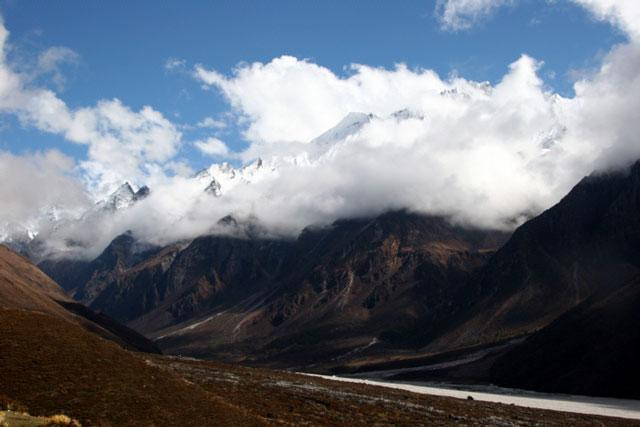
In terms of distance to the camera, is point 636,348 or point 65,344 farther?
point 636,348

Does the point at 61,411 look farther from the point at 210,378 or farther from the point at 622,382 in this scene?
the point at 622,382

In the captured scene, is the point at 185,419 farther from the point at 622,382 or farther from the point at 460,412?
the point at 622,382

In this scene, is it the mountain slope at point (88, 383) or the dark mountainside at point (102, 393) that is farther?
the mountain slope at point (88, 383)

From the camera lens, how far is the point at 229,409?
161 feet

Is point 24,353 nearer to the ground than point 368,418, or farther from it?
farther from it

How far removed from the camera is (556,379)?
199 meters

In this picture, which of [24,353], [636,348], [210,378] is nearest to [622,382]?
[636,348]

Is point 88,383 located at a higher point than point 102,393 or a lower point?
higher

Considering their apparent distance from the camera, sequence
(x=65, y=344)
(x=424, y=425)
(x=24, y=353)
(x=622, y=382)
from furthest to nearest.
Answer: (x=622, y=382), (x=424, y=425), (x=65, y=344), (x=24, y=353)

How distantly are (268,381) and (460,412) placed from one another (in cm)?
2614

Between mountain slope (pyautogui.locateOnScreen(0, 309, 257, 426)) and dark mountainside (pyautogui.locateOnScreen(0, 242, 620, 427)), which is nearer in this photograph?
dark mountainside (pyautogui.locateOnScreen(0, 242, 620, 427))

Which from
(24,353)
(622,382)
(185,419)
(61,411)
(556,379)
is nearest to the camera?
(61,411)

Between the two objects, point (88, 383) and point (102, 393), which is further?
point (88, 383)

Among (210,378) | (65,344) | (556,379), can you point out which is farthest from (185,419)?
(556,379)
